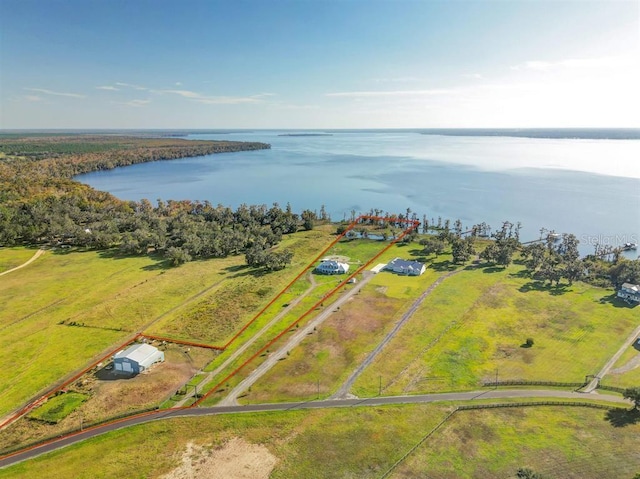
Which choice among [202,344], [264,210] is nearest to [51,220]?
[264,210]

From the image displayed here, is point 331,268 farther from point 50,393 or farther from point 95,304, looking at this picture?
point 50,393

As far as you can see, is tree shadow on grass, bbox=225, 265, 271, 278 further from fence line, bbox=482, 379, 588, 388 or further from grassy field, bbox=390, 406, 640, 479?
grassy field, bbox=390, 406, 640, 479

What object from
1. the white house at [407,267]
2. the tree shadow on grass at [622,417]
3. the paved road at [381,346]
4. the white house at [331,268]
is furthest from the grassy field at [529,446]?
the white house at [331,268]

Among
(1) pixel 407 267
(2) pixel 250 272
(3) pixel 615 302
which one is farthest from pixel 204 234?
(3) pixel 615 302

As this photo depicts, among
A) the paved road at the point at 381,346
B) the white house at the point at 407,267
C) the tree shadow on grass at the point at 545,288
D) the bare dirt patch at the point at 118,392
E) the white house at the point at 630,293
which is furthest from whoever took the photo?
the white house at the point at 407,267

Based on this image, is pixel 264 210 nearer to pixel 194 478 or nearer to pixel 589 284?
pixel 589 284

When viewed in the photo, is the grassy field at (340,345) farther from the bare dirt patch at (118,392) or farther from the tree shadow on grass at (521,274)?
the tree shadow on grass at (521,274)

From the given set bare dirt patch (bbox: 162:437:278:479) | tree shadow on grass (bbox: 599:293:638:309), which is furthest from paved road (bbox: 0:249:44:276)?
tree shadow on grass (bbox: 599:293:638:309)
